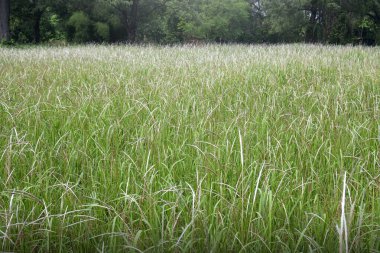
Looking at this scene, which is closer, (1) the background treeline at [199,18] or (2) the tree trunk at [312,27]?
(1) the background treeline at [199,18]

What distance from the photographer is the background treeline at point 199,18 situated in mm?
24203

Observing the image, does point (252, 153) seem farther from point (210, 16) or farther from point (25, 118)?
point (210, 16)

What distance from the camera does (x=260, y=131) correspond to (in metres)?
2.95

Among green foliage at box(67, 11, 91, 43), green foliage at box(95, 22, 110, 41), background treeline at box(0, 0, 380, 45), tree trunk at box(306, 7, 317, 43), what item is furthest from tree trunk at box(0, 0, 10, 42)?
tree trunk at box(306, 7, 317, 43)

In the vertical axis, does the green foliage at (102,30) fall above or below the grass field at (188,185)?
Result: above

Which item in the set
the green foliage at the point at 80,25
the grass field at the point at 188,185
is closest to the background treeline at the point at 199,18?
the green foliage at the point at 80,25

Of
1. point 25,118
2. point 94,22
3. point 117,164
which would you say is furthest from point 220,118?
point 94,22

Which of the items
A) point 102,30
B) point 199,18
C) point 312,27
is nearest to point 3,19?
point 102,30

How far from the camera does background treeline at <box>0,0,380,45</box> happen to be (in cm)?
2420

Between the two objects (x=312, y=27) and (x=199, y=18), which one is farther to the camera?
(x=312, y=27)

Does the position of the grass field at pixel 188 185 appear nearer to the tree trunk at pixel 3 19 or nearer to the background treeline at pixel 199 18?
the background treeline at pixel 199 18

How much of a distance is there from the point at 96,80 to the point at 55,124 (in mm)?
2345

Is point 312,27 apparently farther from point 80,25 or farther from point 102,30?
point 80,25

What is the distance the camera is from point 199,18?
25344mm
